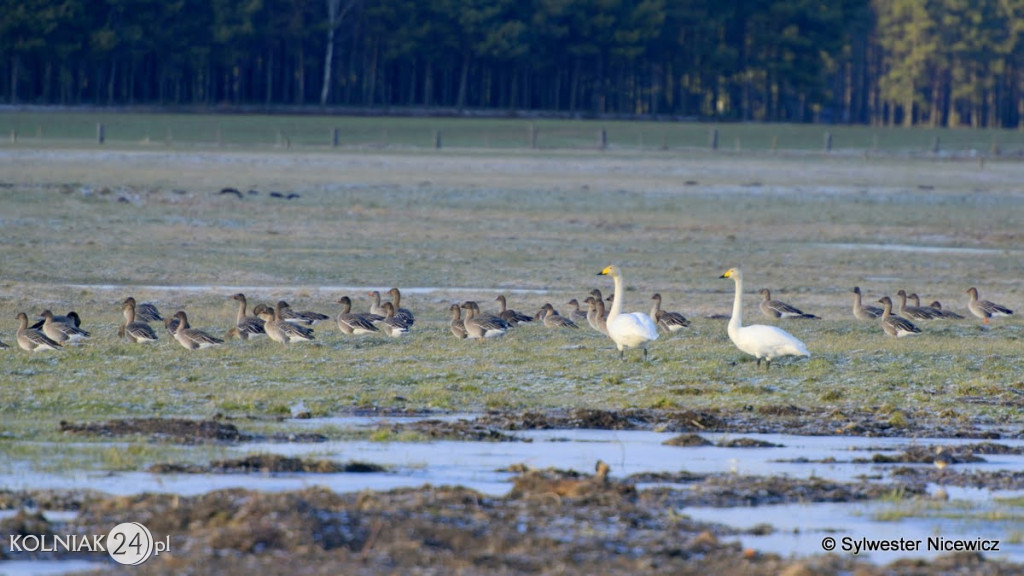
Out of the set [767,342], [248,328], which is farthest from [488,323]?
[767,342]

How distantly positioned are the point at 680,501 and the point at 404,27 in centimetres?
8752

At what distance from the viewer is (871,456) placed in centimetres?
1059

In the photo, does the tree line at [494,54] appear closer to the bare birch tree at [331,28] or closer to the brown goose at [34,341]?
the bare birch tree at [331,28]

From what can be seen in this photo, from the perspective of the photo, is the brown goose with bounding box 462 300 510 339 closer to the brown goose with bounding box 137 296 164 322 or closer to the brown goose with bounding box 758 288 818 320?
the brown goose with bounding box 137 296 164 322

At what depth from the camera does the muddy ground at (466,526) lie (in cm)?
721

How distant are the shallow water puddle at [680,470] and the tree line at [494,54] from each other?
250 feet

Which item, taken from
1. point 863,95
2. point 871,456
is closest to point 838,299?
point 871,456

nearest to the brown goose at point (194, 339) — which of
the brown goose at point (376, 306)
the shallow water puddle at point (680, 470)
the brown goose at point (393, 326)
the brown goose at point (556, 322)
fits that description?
the brown goose at point (393, 326)

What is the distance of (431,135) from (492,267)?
45.6 m

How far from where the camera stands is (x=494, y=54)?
3706 inches

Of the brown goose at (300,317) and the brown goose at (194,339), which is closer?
the brown goose at (194,339)

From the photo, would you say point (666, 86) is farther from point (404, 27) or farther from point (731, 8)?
point (404, 27)

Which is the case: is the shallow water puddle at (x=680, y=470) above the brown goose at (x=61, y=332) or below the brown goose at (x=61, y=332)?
above

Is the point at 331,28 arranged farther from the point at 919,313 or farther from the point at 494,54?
the point at 919,313
